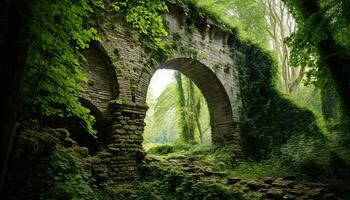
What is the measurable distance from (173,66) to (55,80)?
6775 millimetres

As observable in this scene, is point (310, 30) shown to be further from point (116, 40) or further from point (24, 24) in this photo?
point (24, 24)

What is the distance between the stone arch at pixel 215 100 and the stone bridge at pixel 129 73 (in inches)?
1.6

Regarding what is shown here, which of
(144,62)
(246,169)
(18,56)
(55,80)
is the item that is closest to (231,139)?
(246,169)

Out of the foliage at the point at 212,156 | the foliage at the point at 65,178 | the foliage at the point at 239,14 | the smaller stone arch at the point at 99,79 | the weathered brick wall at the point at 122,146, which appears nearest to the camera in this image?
the foliage at the point at 65,178

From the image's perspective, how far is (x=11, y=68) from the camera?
2.40m

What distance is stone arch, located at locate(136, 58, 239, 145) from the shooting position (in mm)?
10242

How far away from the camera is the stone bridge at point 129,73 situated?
6621 millimetres

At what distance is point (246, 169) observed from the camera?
9094 mm

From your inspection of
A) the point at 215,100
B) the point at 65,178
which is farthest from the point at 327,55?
the point at 65,178

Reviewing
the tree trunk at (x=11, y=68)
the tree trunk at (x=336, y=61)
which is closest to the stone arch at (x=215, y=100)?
the tree trunk at (x=336, y=61)

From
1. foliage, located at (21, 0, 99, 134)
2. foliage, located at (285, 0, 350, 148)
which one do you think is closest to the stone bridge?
foliage, located at (21, 0, 99, 134)

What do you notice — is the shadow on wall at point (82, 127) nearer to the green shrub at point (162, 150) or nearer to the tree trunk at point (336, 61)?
the tree trunk at point (336, 61)

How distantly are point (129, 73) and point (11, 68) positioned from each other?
510 centimetres

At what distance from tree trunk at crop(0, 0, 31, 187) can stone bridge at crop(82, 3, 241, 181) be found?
12.6ft
